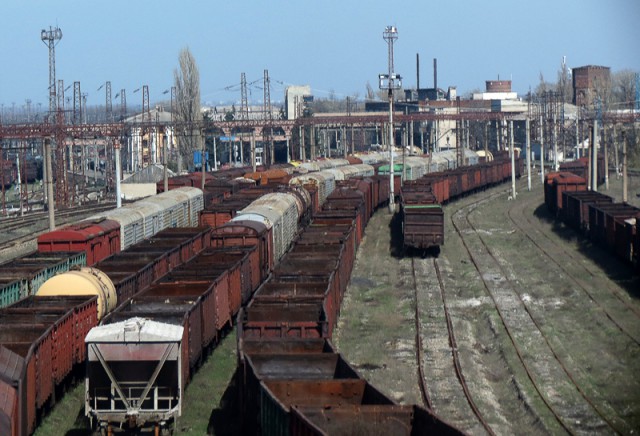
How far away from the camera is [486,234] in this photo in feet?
149

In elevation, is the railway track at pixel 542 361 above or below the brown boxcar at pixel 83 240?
below

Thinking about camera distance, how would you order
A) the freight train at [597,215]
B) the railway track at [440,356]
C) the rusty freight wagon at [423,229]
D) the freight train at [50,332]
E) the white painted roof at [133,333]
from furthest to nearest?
the rusty freight wagon at [423,229]
the freight train at [597,215]
the railway track at [440,356]
the white painted roof at [133,333]
the freight train at [50,332]

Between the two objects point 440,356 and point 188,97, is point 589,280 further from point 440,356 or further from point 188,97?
point 188,97

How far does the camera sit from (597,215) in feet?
126

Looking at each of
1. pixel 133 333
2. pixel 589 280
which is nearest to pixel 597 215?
pixel 589 280

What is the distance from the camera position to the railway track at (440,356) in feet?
56.9

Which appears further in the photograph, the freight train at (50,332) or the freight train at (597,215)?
the freight train at (597,215)

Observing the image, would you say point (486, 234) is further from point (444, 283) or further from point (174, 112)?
point (174, 112)

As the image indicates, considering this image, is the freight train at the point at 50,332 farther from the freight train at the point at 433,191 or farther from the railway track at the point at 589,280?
the freight train at the point at 433,191

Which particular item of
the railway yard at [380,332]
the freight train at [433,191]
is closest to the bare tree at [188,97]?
the freight train at [433,191]

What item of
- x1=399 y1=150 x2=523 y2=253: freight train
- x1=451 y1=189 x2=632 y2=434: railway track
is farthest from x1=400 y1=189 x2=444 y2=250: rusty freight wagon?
x1=451 y1=189 x2=632 y2=434: railway track

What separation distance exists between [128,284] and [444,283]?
511 inches

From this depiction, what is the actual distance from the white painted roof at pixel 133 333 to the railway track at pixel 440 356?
518 cm

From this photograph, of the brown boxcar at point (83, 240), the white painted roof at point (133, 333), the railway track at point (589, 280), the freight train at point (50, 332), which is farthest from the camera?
the brown boxcar at point (83, 240)
